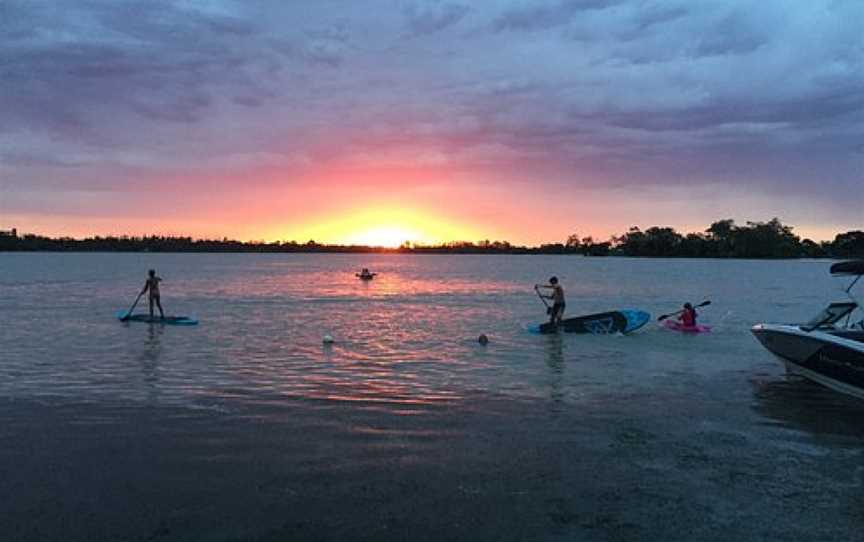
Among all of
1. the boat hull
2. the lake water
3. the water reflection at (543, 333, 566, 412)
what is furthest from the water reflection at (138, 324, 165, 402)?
the boat hull

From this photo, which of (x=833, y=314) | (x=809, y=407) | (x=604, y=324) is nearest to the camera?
(x=809, y=407)

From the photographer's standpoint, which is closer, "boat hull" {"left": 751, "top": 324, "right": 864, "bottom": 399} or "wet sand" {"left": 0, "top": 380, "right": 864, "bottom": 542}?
"wet sand" {"left": 0, "top": 380, "right": 864, "bottom": 542}

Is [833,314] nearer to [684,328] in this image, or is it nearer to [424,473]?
[424,473]

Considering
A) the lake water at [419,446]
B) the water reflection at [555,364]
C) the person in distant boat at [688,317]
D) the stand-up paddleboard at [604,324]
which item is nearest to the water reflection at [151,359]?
the lake water at [419,446]

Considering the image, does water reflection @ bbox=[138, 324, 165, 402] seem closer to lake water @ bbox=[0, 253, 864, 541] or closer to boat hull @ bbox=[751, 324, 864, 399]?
lake water @ bbox=[0, 253, 864, 541]

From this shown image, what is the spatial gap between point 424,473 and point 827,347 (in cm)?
890

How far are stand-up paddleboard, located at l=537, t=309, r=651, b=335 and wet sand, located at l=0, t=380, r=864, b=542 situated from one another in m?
13.5

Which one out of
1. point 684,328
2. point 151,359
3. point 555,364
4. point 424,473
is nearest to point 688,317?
point 684,328

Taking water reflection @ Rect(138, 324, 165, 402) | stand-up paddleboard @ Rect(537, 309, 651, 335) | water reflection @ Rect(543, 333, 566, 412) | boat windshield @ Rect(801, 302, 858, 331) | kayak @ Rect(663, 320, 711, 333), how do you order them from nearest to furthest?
water reflection @ Rect(543, 333, 566, 412), water reflection @ Rect(138, 324, 165, 402), boat windshield @ Rect(801, 302, 858, 331), stand-up paddleboard @ Rect(537, 309, 651, 335), kayak @ Rect(663, 320, 711, 333)

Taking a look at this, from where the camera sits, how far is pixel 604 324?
26.1m

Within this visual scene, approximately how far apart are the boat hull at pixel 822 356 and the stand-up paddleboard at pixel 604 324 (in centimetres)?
1039

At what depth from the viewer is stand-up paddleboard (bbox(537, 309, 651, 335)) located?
85.4 feet

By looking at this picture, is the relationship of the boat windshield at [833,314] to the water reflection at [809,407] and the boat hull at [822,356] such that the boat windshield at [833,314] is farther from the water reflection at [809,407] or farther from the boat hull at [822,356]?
the water reflection at [809,407]

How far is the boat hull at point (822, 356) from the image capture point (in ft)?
42.0
